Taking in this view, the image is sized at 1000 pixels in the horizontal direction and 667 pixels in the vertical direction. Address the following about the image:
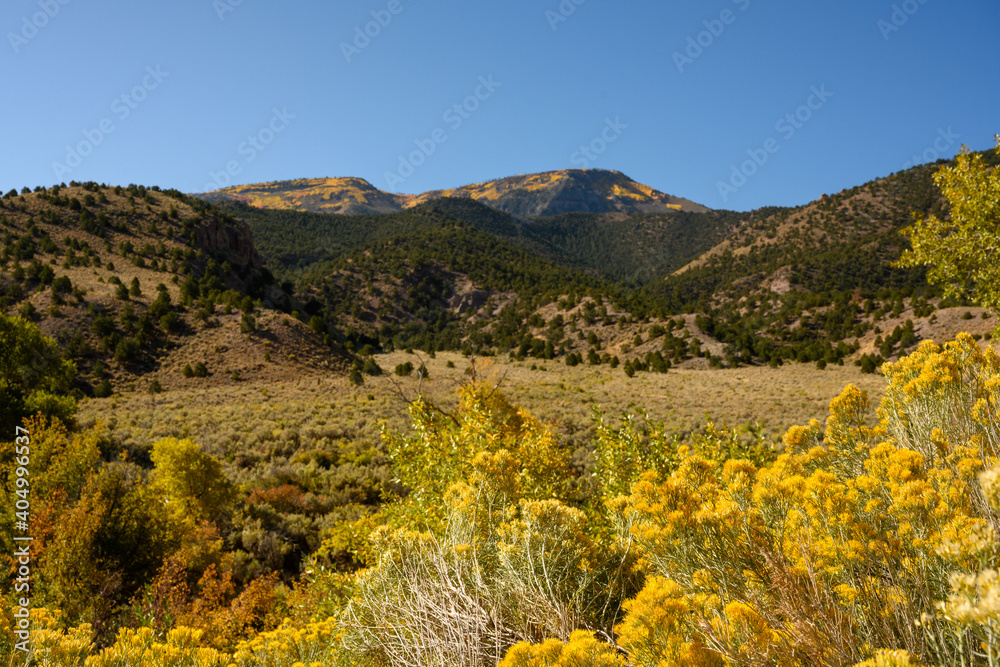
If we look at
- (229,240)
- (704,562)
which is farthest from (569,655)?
(229,240)

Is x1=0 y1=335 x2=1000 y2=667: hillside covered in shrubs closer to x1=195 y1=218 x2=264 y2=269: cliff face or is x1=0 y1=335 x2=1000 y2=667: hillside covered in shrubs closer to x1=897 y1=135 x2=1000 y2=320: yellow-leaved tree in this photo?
x1=897 y1=135 x2=1000 y2=320: yellow-leaved tree

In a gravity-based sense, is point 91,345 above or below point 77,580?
above

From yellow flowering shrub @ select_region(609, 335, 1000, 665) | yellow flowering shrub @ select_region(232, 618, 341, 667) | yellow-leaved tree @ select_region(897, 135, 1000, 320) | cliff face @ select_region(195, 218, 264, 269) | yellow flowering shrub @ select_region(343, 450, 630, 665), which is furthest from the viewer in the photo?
cliff face @ select_region(195, 218, 264, 269)

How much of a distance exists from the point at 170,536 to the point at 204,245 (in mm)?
52093

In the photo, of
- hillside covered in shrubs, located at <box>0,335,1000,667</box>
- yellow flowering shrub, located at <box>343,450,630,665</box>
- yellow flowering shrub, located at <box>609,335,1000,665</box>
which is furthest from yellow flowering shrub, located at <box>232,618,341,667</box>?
yellow flowering shrub, located at <box>609,335,1000,665</box>

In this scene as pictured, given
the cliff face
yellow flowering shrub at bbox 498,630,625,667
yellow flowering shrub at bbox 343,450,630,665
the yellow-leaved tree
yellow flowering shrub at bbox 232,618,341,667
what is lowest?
yellow flowering shrub at bbox 232,618,341,667

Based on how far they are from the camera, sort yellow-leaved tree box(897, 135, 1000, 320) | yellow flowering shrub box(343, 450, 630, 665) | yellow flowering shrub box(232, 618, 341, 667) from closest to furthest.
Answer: yellow flowering shrub box(343, 450, 630, 665) → yellow flowering shrub box(232, 618, 341, 667) → yellow-leaved tree box(897, 135, 1000, 320)

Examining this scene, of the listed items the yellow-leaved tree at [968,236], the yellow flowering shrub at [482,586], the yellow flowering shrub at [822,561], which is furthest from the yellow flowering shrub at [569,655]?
the yellow-leaved tree at [968,236]

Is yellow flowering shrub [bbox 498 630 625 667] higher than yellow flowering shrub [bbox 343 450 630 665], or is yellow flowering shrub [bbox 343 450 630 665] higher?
yellow flowering shrub [bbox 498 630 625 667]

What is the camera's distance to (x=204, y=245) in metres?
51.6

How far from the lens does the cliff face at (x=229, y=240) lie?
52.5 m

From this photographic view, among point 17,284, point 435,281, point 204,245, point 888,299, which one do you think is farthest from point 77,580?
point 435,281

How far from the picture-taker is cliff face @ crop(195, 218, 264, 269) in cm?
5248

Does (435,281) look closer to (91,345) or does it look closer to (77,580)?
(91,345)
